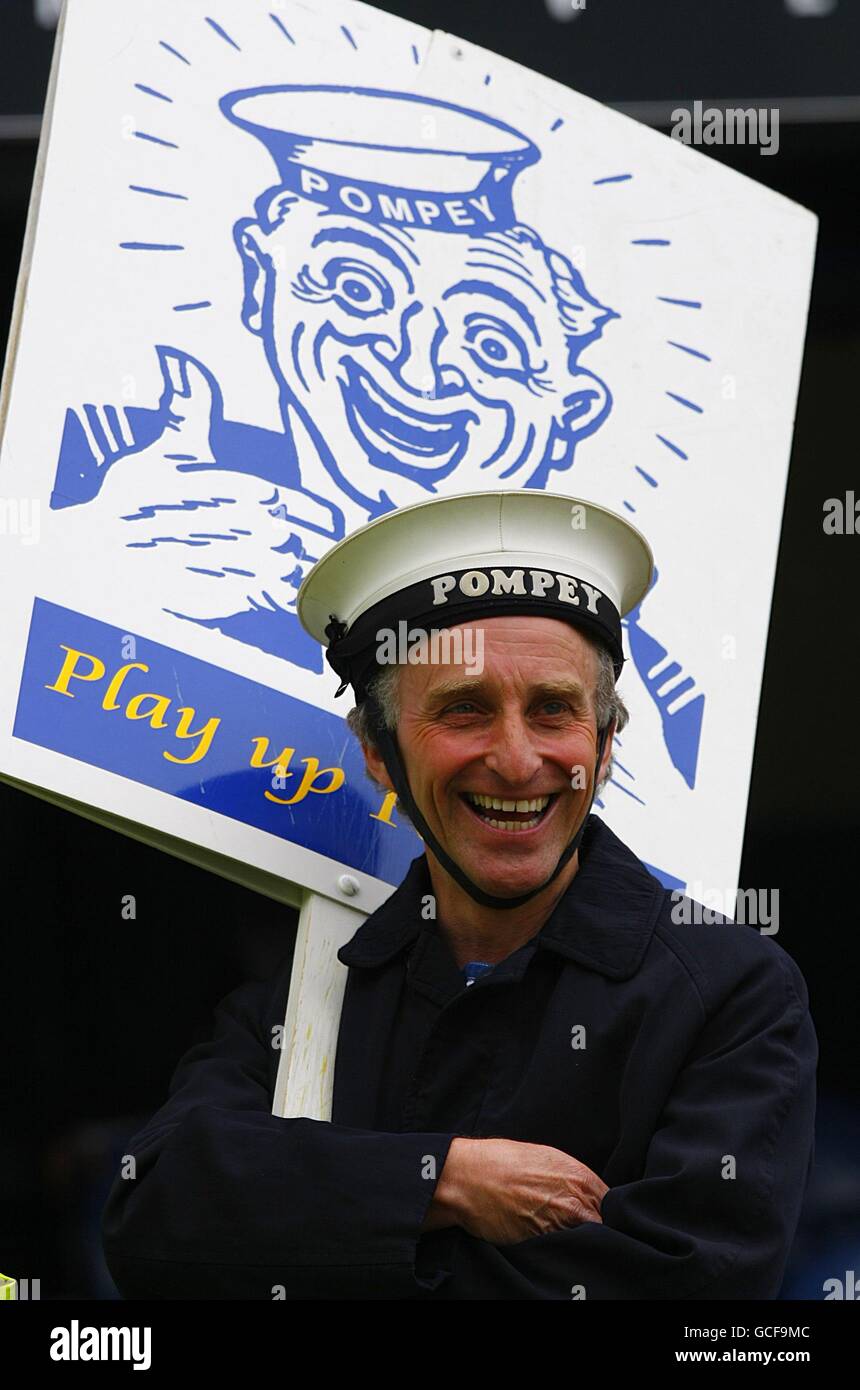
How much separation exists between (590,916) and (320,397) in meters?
0.79

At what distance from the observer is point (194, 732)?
6.81 feet

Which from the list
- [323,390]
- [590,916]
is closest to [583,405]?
[323,390]

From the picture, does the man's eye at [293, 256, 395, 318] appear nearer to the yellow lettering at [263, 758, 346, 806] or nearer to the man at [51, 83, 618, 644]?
the man at [51, 83, 618, 644]

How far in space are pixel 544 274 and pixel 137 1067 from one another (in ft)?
4.42

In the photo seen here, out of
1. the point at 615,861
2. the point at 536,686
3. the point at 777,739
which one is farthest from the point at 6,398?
the point at 777,739

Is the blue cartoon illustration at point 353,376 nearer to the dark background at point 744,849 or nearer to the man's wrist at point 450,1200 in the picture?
the dark background at point 744,849

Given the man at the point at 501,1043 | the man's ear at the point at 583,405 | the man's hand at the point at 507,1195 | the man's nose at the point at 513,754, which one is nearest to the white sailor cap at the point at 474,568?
the man at the point at 501,1043

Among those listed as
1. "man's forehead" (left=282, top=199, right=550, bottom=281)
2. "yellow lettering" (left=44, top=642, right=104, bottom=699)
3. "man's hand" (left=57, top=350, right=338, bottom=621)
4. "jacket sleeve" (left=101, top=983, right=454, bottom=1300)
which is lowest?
"jacket sleeve" (left=101, top=983, right=454, bottom=1300)

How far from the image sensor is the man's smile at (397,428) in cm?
231

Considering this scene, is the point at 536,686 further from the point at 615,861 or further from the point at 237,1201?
the point at 237,1201

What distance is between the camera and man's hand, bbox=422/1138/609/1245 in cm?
172

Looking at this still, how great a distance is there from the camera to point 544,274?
2449mm

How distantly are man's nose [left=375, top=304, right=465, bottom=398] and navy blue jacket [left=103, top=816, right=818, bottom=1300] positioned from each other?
2.35 ft

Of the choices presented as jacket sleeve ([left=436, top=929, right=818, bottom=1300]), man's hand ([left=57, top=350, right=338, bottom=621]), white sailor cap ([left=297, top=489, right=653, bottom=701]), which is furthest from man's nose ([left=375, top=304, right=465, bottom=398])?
jacket sleeve ([left=436, top=929, right=818, bottom=1300])
